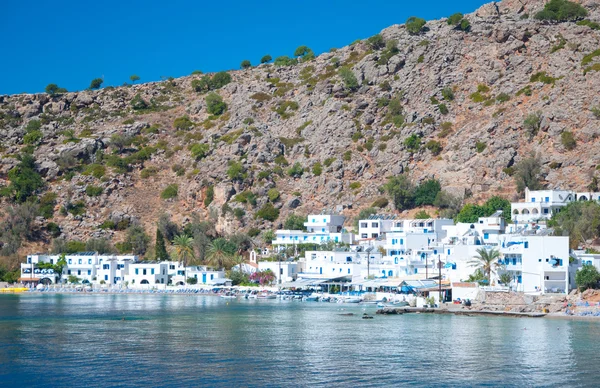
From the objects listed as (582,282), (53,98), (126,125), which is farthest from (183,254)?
(53,98)

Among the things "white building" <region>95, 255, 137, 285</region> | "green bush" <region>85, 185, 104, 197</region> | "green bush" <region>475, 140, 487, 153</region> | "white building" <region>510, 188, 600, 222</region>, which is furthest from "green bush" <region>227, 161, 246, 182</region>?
"white building" <region>510, 188, 600, 222</region>

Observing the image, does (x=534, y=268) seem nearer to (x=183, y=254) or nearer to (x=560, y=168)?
(x=560, y=168)

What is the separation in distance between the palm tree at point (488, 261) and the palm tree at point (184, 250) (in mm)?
42670

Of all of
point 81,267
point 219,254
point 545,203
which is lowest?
point 81,267

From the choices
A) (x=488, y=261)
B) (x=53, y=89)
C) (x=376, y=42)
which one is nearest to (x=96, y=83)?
(x=53, y=89)

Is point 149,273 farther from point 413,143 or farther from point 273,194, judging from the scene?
point 413,143

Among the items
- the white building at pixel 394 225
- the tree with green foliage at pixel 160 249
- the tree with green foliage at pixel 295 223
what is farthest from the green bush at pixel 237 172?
the white building at pixel 394 225

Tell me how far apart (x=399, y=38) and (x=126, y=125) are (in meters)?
50.0

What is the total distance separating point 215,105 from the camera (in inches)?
5782

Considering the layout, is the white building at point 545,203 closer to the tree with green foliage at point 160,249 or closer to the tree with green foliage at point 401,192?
the tree with green foliage at point 401,192

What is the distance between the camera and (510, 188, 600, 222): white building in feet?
316

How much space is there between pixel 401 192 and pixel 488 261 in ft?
114

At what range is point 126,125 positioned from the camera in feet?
472

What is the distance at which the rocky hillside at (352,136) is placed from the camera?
10900 centimetres
